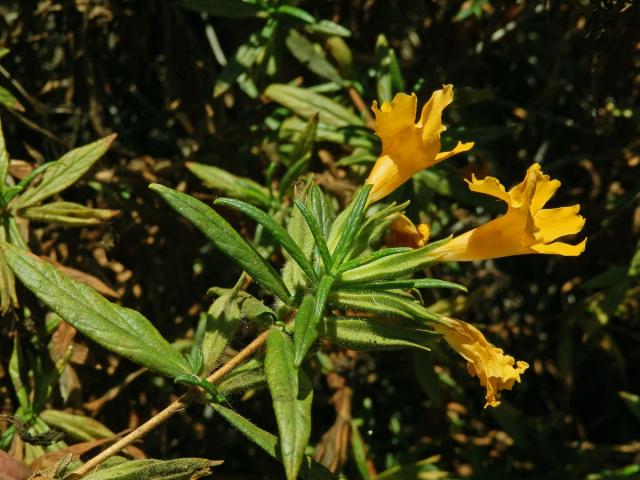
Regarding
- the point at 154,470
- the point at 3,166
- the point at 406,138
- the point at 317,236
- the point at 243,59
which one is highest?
the point at 243,59

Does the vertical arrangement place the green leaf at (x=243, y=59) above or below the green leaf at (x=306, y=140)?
above

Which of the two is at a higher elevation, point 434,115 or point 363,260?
point 434,115

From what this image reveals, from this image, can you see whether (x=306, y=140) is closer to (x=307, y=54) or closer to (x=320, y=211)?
(x=307, y=54)

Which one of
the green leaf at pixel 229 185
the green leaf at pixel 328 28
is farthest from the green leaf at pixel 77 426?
the green leaf at pixel 328 28

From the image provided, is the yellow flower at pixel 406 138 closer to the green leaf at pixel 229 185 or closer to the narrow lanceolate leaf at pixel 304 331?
the narrow lanceolate leaf at pixel 304 331

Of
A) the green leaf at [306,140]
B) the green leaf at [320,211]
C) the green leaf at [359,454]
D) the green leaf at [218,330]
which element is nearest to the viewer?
the green leaf at [218,330]

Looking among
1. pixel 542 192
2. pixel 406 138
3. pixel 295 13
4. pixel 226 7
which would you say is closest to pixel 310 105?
pixel 295 13

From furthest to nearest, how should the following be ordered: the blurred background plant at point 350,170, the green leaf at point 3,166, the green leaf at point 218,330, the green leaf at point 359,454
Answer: the green leaf at point 359,454 → the blurred background plant at point 350,170 → the green leaf at point 3,166 → the green leaf at point 218,330

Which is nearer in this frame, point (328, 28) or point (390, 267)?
point (390, 267)
